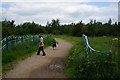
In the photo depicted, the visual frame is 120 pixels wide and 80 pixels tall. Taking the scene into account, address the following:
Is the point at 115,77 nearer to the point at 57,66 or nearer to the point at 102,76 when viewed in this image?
the point at 102,76

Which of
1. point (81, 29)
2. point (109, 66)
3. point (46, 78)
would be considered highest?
point (81, 29)

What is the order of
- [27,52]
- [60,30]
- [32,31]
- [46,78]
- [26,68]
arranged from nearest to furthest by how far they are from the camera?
[46,78] < [26,68] < [27,52] < [32,31] < [60,30]

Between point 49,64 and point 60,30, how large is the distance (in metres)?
64.9

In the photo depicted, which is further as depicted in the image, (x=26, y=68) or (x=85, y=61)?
(x=26, y=68)

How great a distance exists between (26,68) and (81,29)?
158ft

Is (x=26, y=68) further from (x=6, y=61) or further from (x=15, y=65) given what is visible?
(x=6, y=61)

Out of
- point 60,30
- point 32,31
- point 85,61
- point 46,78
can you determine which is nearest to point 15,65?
point 46,78

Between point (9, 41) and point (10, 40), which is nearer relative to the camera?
point (9, 41)

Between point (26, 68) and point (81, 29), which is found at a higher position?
point (81, 29)

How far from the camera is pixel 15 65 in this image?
955cm

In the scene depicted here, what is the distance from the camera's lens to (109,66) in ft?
23.2

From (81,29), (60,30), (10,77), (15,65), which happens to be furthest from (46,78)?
(60,30)

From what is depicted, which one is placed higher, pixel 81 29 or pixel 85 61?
pixel 81 29

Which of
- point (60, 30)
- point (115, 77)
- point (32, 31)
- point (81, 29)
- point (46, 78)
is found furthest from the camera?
point (60, 30)
